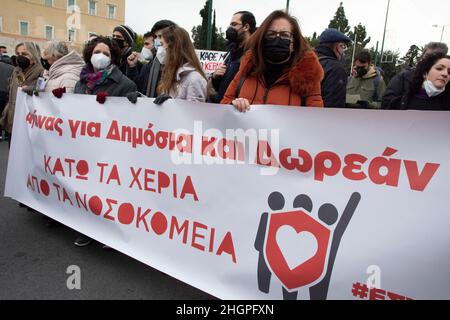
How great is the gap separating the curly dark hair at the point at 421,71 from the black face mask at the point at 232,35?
4.98ft

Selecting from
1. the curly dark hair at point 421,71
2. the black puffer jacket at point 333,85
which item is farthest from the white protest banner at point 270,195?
the curly dark hair at point 421,71

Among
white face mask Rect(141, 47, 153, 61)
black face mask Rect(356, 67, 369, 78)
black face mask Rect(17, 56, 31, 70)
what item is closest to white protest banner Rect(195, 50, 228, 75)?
black face mask Rect(356, 67, 369, 78)

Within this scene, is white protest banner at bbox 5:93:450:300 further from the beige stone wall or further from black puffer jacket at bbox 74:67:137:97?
the beige stone wall

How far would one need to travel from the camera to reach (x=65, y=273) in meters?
2.75

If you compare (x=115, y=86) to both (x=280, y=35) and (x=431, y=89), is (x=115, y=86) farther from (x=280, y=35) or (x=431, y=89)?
(x=431, y=89)

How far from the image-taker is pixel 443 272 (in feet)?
5.28

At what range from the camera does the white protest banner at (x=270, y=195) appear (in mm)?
1678

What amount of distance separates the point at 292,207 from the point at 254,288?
0.50 meters

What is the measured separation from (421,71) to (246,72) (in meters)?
1.40

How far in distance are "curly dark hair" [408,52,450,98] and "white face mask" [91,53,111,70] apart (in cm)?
244

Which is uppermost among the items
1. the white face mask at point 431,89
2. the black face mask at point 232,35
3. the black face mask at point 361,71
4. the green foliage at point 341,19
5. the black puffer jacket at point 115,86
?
the green foliage at point 341,19

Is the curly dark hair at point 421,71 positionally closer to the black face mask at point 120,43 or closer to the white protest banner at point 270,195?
the white protest banner at point 270,195

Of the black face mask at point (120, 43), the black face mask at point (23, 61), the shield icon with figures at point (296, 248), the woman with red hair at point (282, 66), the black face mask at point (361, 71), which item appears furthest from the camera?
the black face mask at point (361, 71)

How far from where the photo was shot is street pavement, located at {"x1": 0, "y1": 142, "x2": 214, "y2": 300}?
2.50 metres
